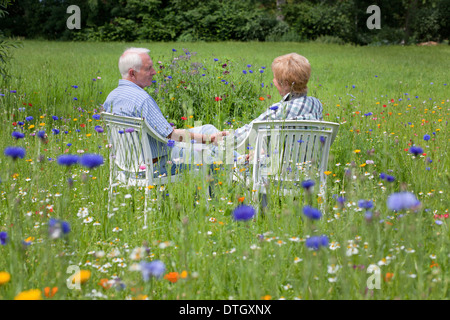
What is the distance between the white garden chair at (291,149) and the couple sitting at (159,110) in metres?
0.22

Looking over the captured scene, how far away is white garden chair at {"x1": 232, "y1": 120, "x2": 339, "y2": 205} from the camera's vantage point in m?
2.95

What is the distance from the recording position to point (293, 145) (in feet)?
10.1

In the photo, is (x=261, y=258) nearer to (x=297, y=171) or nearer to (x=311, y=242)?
(x=311, y=242)

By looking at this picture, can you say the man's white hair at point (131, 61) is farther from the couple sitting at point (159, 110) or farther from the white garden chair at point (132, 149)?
the white garden chair at point (132, 149)

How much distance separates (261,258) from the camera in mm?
2137

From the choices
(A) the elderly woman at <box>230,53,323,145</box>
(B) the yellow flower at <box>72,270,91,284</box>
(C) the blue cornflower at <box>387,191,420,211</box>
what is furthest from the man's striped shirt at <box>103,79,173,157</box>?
(C) the blue cornflower at <box>387,191,420,211</box>

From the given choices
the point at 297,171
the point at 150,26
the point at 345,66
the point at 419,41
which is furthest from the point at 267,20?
the point at 297,171

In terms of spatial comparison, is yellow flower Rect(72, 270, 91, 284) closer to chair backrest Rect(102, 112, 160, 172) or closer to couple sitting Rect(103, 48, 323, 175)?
chair backrest Rect(102, 112, 160, 172)

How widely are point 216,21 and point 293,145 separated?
Answer: 27.9 m

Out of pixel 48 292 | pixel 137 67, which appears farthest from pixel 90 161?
pixel 137 67

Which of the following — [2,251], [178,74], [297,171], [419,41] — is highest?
[419,41]

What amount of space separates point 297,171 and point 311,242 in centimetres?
143

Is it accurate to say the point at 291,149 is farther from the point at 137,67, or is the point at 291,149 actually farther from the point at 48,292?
the point at 48,292

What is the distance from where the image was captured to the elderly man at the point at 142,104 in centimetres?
336
